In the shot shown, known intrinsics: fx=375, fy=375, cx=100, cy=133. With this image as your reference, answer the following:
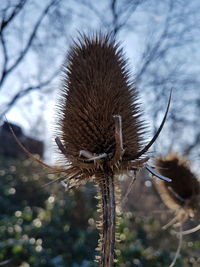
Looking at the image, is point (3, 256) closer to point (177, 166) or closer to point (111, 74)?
point (177, 166)

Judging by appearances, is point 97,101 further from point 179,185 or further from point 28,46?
point 28,46

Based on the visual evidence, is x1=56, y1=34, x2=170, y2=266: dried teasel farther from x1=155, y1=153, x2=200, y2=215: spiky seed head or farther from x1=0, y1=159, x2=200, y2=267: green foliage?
x1=0, y1=159, x2=200, y2=267: green foliage

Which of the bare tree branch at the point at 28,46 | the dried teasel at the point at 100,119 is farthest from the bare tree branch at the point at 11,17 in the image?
the dried teasel at the point at 100,119

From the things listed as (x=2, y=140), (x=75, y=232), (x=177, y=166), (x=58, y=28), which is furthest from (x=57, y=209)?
(x=2, y=140)

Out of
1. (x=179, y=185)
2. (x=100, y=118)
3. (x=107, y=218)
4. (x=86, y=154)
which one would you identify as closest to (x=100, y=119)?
(x=100, y=118)

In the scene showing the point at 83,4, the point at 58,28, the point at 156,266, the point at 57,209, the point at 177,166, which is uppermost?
the point at 83,4

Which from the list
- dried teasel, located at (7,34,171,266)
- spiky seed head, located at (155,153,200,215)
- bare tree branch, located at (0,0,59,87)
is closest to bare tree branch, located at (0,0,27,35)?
bare tree branch, located at (0,0,59,87)

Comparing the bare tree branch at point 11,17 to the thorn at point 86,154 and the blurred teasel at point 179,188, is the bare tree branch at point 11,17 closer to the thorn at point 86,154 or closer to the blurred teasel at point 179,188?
the blurred teasel at point 179,188
